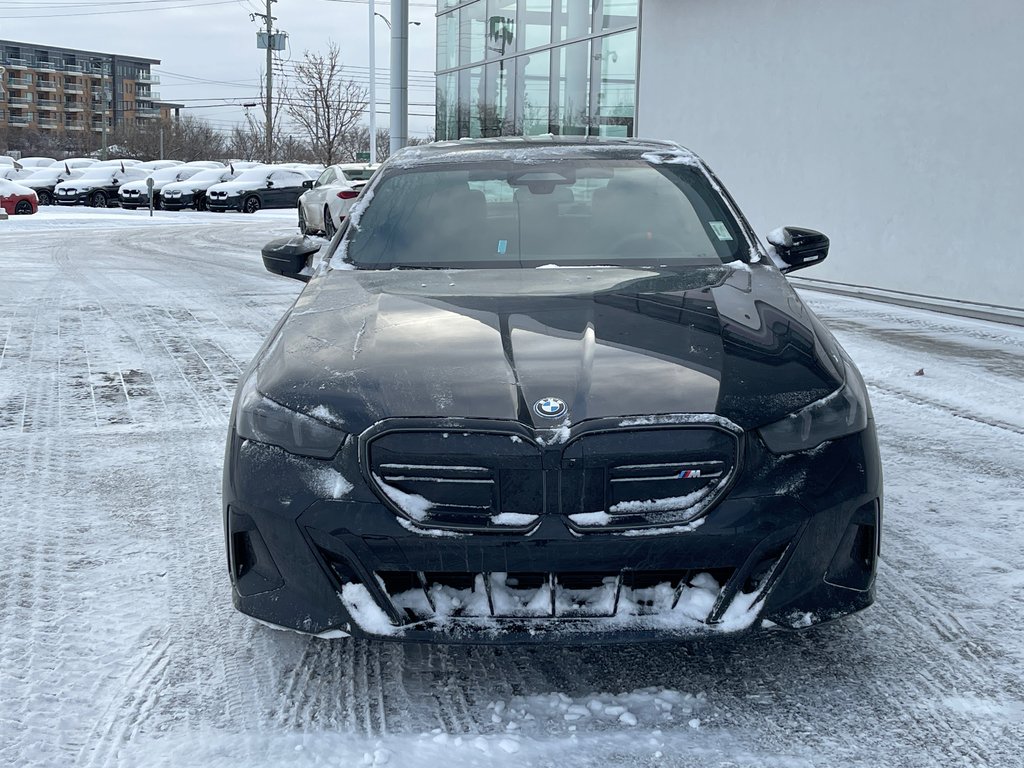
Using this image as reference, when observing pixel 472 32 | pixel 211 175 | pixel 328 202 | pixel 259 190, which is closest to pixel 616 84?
pixel 328 202

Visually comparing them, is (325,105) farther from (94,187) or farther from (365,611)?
(365,611)

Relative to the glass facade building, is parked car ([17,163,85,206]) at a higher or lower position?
lower

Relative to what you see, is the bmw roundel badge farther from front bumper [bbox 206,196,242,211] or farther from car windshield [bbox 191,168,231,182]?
car windshield [bbox 191,168,231,182]

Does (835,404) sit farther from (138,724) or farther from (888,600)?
(138,724)

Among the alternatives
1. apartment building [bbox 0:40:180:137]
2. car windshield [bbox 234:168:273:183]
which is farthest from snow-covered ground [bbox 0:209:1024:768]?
apartment building [bbox 0:40:180:137]

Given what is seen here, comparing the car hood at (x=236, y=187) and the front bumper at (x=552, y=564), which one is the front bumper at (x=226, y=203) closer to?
the car hood at (x=236, y=187)

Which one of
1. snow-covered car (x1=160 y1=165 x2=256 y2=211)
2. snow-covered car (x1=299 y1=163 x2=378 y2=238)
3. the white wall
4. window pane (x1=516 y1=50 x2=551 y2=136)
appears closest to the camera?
the white wall

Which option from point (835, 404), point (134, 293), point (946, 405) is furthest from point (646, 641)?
point (134, 293)

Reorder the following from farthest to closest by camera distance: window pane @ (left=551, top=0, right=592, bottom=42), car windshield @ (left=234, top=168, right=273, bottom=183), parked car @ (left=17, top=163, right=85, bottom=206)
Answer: parked car @ (left=17, top=163, right=85, bottom=206), car windshield @ (left=234, top=168, right=273, bottom=183), window pane @ (left=551, top=0, right=592, bottom=42)

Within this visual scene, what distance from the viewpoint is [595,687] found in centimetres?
277

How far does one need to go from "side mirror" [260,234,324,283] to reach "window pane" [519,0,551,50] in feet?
53.8

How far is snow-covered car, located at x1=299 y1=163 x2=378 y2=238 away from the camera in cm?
1734

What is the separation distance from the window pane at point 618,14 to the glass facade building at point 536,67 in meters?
0.02

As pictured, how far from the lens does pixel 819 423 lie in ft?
8.71
